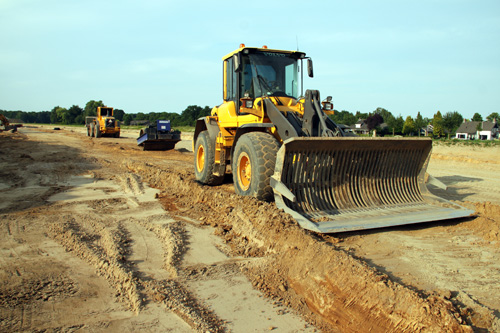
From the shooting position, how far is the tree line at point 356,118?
57.8 metres

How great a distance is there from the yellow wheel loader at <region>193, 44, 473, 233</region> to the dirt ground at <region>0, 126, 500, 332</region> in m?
0.30

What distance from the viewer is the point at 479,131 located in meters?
69.6

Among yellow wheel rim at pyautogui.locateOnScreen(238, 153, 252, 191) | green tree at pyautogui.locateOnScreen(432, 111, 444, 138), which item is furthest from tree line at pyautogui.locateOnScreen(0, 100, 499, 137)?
yellow wheel rim at pyautogui.locateOnScreen(238, 153, 252, 191)

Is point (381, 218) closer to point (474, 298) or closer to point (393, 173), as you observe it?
point (393, 173)

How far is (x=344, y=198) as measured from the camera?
573 centimetres

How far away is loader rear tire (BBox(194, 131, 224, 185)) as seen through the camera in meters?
8.22

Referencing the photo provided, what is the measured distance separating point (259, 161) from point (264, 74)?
7.20 feet

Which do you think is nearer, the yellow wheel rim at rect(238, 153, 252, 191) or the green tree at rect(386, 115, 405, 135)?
the yellow wheel rim at rect(238, 153, 252, 191)

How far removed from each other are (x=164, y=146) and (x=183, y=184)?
456 inches

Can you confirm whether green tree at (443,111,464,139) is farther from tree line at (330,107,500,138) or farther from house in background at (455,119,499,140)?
house in background at (455,119,499,140)

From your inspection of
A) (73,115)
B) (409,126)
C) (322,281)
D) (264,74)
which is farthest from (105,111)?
(73,115)

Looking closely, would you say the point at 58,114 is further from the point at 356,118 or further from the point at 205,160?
the point at 205,160

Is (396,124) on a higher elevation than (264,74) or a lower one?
lower

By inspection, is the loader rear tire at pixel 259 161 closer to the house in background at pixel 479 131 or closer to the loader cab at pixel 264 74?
the loader cab at pixel 264 74
